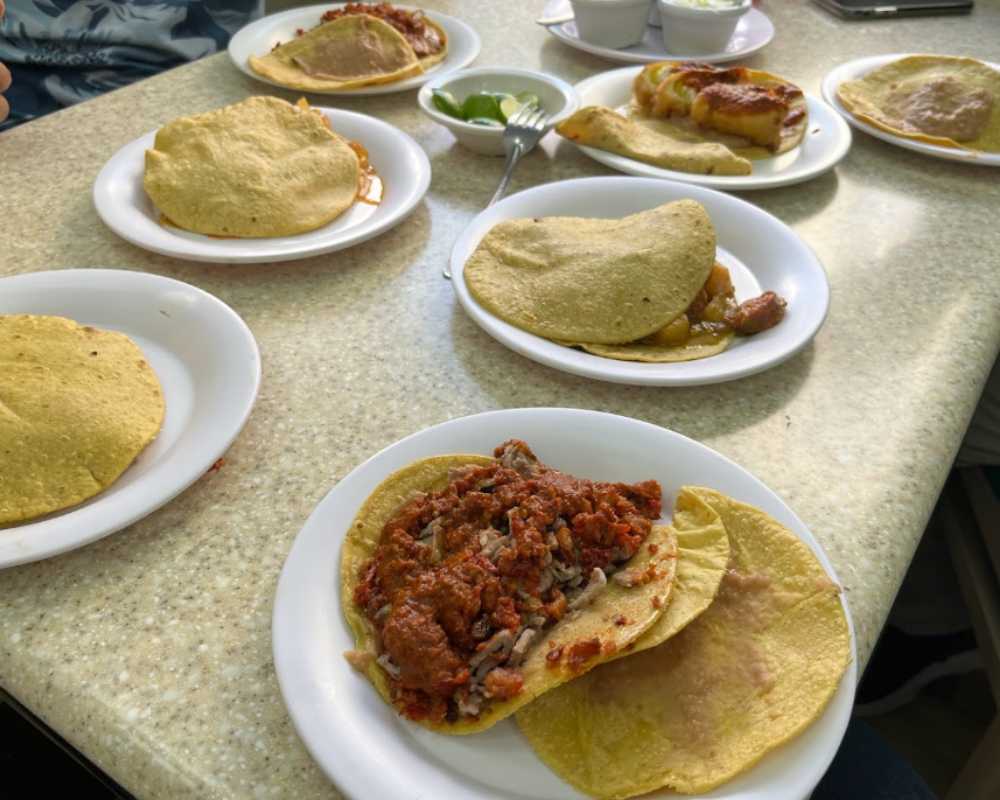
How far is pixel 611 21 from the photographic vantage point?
Result: 2.01m

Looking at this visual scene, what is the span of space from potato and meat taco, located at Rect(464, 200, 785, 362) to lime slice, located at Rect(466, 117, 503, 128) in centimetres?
43

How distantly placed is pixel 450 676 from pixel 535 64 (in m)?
1.74

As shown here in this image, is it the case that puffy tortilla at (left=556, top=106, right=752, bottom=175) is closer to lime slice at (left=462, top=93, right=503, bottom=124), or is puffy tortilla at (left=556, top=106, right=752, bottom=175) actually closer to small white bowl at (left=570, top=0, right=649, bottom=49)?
lime slice at (left=462, top=93, right=503, bottom=124)

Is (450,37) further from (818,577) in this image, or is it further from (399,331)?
(818,577)

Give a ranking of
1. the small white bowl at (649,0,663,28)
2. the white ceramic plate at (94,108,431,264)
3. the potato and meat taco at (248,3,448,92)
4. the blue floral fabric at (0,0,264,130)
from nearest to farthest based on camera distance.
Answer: the white ceramic plate at (94,108,431,264), the potato and meat taco at (248,3,448,92), the blue floral fabric at (0,0,264,130), the small white bowl at (649,0,663,28)

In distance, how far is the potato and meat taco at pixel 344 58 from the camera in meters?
1.81

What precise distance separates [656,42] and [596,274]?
1288 millimetres

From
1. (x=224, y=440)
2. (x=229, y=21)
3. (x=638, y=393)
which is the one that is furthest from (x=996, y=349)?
(x=229, y=21)

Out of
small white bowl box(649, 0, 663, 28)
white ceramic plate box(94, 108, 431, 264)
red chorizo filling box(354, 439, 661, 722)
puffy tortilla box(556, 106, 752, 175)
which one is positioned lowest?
red chorizo filling box(354, 439, 661, 722)

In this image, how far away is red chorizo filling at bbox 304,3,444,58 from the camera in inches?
77.8

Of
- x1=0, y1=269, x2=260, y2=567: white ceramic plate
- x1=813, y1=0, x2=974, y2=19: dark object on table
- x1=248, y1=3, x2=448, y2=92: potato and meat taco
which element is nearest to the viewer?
x1=0, y1=269, x2=260, y2=567: white ceramic plate

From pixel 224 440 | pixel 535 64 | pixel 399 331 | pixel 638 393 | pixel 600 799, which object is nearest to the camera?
pixel 600 799

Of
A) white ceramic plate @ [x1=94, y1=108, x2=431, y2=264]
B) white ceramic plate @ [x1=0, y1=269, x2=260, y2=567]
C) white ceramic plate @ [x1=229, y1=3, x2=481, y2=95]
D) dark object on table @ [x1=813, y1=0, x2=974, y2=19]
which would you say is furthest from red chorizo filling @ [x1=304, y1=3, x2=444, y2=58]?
dark object on table @ [x1=813, y1=0, x2=974, y2=19]

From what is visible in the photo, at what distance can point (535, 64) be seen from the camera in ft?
6.75
